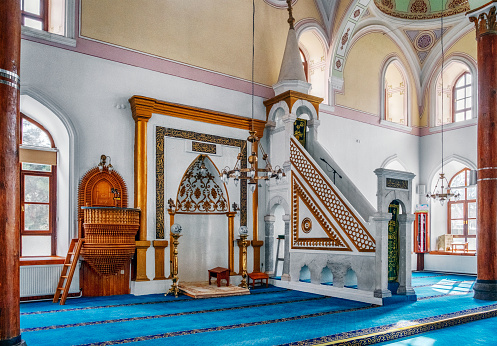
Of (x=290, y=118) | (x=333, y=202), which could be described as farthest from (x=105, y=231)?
(x=290, y=118)

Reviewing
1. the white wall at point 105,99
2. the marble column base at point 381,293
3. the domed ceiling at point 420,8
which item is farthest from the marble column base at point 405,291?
the domed ceiling at point 420,8

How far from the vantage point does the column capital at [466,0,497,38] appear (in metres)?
7.30

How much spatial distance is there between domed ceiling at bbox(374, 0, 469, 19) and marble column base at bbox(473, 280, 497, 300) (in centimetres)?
726

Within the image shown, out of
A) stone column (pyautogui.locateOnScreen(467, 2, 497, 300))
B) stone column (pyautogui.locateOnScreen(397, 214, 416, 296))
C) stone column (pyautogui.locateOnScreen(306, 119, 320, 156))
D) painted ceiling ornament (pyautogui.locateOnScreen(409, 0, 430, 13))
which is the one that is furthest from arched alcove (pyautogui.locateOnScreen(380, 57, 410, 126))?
stone column (pyautogui.locateOnScreen(397, 214, 416, 296))

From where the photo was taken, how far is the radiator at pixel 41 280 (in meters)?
6.54

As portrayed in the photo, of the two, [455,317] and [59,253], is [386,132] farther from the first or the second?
[59,253]

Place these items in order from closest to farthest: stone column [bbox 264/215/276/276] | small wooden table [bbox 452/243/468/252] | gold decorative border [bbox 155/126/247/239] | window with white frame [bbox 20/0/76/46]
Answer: window with white frame [bbox 20/0/76/46]
gold decorative border [bbox 155/126/247/239]
stone column [bbox 264/215/276/276]
small wooden table [bbox 452/243/468/252]

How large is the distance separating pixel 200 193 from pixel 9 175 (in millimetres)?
5235

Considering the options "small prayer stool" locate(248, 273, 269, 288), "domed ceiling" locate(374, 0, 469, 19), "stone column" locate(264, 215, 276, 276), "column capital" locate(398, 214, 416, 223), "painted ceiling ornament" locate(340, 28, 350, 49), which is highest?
"domed ceiling" locate(374, 0, 469, 19)

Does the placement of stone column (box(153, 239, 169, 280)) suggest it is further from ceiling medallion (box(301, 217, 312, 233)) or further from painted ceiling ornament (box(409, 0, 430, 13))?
painted ceiling ornament (box(409, 0, 430, 13))

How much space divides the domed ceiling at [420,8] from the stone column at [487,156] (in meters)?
4.49

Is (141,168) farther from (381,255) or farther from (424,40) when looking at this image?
(424,40)

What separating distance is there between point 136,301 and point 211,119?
3.49 metres

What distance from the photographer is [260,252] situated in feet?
29.6
